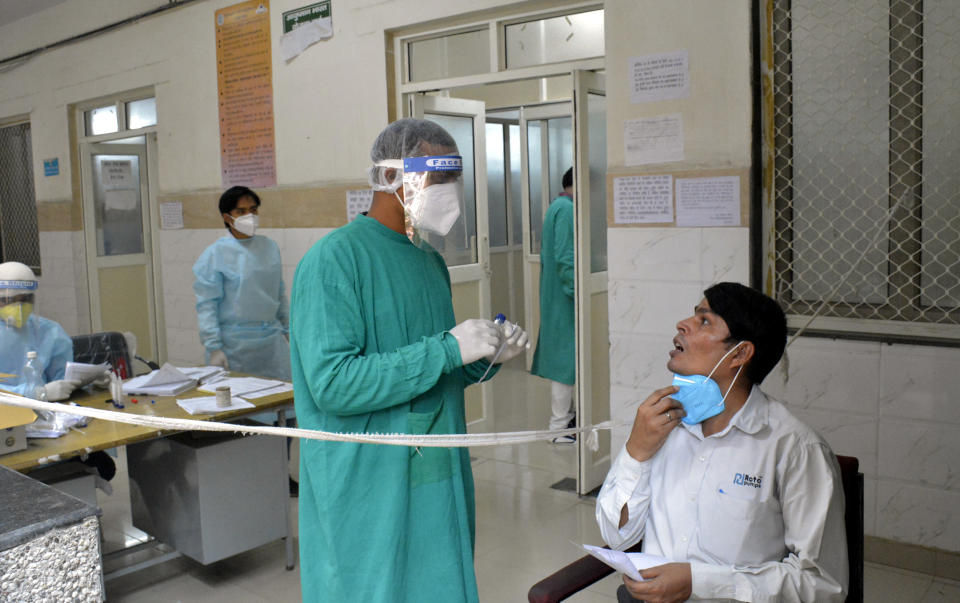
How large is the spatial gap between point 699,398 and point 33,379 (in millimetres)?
2441

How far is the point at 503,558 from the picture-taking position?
10.7 feet

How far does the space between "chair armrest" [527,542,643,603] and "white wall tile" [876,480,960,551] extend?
1784mm

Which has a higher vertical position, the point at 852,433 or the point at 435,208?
the point at 435,208

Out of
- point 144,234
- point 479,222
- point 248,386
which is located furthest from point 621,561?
point 144,234

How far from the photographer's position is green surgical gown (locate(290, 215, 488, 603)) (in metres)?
1.64

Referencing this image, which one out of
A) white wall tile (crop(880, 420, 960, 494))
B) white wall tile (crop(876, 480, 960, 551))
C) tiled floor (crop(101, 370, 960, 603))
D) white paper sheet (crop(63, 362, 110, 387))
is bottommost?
tiled floor (crop(101, 370, 960, 603))

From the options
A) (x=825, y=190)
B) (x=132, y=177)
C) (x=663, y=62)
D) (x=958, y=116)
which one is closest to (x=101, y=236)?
(x=132, y=177)

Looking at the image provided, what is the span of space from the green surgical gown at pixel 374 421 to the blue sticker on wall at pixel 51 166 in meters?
6.04

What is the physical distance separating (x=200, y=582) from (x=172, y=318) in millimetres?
3260

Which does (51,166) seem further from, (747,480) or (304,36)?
(747,480)

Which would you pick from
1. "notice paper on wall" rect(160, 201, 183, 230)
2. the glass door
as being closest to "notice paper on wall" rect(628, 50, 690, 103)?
"notice paper on wall" rect(160, 201, 183, 230)

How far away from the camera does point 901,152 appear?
291 centimetres

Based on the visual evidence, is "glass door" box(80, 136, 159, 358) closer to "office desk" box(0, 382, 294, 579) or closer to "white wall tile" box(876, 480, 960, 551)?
"office desk" box(0, 382, 294, 579)

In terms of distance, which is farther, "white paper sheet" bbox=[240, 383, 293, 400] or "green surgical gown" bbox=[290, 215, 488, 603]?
"white paper sheet" bbox=[240, 383, 293, 400]
